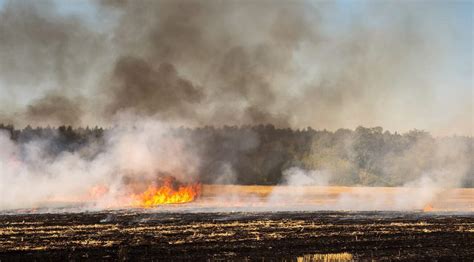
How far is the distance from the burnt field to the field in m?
0.04

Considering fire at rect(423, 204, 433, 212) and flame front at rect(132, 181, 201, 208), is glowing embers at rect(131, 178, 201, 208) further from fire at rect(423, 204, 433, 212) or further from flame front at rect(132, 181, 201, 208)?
fire at rect(423, 204, 433, 212)

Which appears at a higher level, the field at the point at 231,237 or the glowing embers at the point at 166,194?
the glowing embers at the point at 166,194

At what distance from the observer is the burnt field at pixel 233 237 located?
31031mm

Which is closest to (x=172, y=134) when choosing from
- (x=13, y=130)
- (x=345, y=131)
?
(x=13, y=130)

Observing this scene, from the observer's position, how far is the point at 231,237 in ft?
125

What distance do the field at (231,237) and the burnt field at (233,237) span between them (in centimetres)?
4

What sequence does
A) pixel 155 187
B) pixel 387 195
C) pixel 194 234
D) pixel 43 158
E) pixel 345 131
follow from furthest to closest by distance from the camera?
pixel 345 131 → pixel 387 195 → pixel 43 158 → pixel 155 187 → pixel 194 234

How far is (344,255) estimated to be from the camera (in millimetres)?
30484

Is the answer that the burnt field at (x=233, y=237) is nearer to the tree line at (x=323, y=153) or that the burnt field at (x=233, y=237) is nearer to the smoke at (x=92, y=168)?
the smoke at (x=92, y=168)

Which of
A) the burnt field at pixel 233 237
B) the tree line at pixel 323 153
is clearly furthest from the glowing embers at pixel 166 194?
the burnt field at pixel 233 237

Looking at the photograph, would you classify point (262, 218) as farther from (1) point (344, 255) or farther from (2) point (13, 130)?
(2) point (13, 130)

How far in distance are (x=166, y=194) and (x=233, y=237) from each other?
130 feet

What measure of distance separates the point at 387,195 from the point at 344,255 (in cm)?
6192

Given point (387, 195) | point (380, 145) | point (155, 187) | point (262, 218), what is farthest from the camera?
point (380, 145)
